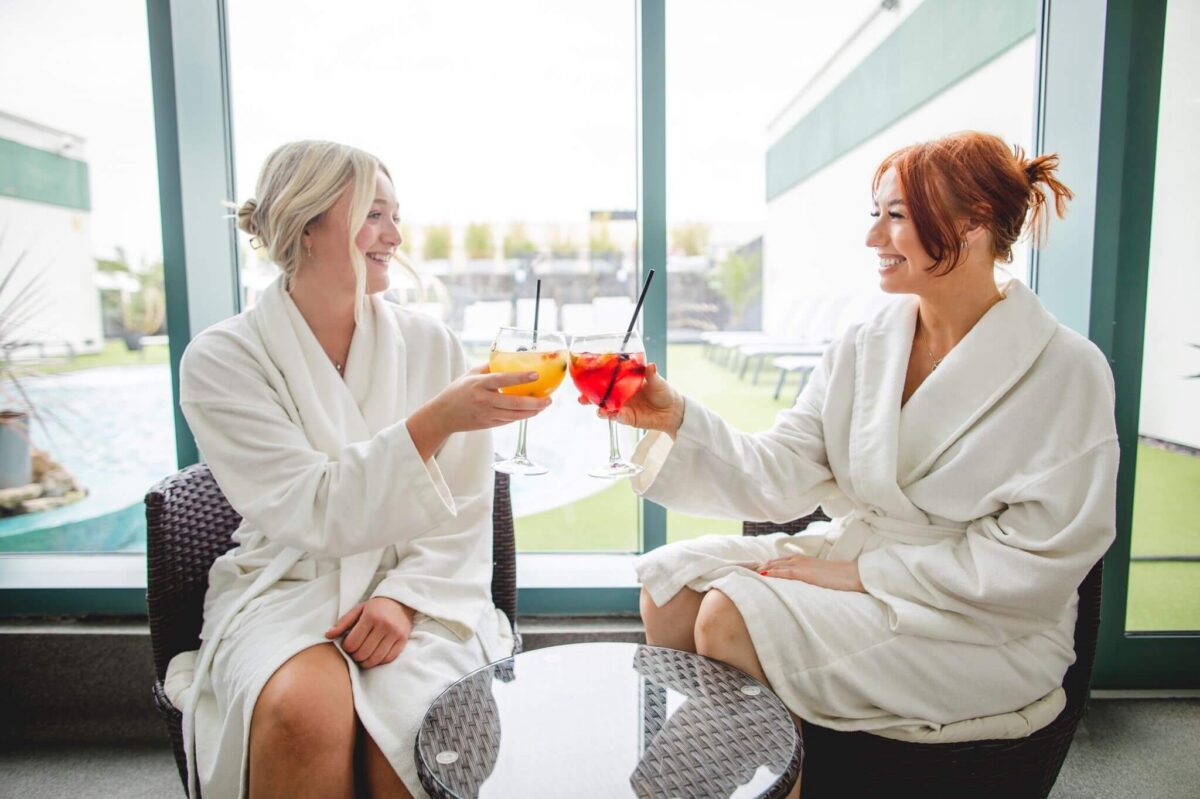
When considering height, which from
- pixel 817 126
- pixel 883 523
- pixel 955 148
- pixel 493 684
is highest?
pixel 817 126

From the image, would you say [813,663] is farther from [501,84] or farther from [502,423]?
[501,84]

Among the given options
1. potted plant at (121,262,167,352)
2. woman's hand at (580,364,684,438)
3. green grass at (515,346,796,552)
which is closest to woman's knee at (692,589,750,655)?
woman's hand at (580,364,684,438)

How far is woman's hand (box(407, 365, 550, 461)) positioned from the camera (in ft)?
4.10

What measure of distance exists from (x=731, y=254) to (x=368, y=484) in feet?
4.78

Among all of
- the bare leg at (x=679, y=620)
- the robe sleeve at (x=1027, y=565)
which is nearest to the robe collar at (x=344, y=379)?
the bare leg at (x=679, y=620)

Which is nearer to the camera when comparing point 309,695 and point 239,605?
point 309,695

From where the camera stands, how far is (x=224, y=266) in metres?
2.28

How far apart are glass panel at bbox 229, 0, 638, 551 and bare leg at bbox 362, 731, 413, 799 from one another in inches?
46.4

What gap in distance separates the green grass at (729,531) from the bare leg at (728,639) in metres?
0.69

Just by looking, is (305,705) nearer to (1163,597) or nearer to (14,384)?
(14,384)

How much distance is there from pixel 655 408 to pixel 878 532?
0.54 meters

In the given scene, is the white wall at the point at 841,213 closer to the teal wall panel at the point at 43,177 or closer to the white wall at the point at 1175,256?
the white wall at the point at 1175,256

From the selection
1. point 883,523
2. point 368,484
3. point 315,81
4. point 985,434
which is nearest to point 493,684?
point 368,484

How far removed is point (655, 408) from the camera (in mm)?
1604
